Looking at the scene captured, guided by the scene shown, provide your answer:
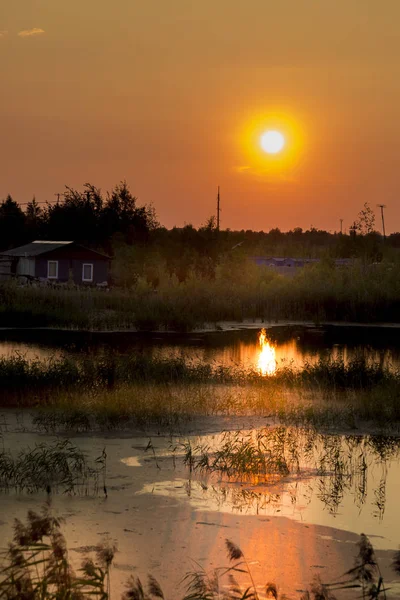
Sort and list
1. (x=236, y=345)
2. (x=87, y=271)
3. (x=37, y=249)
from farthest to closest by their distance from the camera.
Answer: (x=37, y=249), (x=87, y=271), (x=236, y=345)

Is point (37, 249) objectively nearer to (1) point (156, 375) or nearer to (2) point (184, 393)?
(1) point (156, 375)

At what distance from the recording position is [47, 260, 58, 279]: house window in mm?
60656

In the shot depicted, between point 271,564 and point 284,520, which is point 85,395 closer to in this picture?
point 284,520

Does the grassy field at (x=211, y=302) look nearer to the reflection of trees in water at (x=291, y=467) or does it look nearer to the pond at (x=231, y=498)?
the pond at (x=231, y=498)

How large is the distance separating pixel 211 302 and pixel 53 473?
1140 inches

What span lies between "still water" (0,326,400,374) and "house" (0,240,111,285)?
2733cm

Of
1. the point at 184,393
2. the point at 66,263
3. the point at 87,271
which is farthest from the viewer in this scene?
the point at 87,271

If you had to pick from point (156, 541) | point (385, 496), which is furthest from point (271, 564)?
point (385, 496)

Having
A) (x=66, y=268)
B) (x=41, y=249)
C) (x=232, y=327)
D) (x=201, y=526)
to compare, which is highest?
(x=41, y=249)

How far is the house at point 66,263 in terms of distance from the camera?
60188 mm

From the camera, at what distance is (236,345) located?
2889 cm

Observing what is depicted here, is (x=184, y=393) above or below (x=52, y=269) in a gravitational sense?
below

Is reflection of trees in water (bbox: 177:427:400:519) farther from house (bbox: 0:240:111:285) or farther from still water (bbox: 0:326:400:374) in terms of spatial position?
house (bbox: 0:240:111:285)

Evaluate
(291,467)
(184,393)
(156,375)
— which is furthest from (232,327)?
(291,467)
